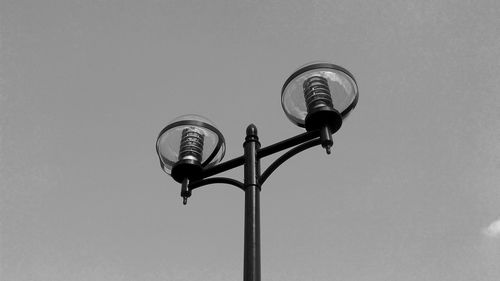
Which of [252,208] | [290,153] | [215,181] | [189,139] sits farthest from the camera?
[189,139]

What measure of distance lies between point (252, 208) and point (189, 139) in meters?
1.25

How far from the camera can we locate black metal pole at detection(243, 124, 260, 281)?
8.35 feet

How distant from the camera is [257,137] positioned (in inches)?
135

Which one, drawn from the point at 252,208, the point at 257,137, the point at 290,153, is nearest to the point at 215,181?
the point at 257,137

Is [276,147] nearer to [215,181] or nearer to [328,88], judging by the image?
[215,181]

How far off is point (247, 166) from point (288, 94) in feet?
2.74

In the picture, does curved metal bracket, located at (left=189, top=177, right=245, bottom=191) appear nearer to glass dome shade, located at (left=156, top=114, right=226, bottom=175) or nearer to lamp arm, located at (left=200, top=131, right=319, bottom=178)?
lamp arm, located at (left=200, top=131, right=319, bottom=178)

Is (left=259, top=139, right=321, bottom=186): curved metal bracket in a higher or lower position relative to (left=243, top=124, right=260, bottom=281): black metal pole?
higher

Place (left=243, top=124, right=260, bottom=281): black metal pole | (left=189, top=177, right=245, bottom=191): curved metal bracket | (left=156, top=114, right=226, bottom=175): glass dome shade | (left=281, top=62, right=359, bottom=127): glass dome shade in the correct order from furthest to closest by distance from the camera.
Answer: (left=156, top=114, right=226, bottom=175): glass dome shade < (left=281, top=62, right=359, bottom=127): glass dome shade < (left=189, top=177, right=245, bottom=191): curved metal bracket < (left=243, top=124, right=260, bottom=281): black metal pole

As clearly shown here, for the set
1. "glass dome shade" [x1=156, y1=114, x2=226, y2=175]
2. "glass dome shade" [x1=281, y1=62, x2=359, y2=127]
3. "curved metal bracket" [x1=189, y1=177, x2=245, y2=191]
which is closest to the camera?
"curved metal bracket" [x1=189, y1=177, x2=245, y2=191]

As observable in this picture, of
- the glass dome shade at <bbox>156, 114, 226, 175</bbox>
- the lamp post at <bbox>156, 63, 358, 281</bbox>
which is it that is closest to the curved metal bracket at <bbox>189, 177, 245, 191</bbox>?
the lamp post at <bbox>156, 63, 358, 281</bbox>

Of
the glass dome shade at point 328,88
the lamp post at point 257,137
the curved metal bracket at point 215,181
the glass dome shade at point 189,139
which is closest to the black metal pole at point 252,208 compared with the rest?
the lamp post at point 257,137

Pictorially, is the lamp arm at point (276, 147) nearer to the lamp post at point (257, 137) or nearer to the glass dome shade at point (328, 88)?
the lamp post at point (257, 137)

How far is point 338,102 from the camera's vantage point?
367 centimetres
